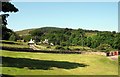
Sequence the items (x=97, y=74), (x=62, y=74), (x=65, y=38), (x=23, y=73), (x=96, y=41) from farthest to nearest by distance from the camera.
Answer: (x=65, y=38)
(x=96, y=41)
(x=97, y=74)
(x=62, y=74)
(x=23, y=73)

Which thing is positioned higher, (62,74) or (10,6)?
(10,6)

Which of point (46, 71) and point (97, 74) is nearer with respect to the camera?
point (46, 71)

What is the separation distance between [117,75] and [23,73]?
12020mm

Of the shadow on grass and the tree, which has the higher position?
the tree

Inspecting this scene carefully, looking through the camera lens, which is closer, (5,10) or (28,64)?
(5,10)

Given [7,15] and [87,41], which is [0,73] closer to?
[7,15]

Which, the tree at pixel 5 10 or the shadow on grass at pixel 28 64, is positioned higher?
the tree at pixel 5 10

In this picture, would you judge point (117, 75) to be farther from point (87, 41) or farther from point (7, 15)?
point (87, 41)

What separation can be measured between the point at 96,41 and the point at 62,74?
116 meters

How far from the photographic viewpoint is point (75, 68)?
1394 inches

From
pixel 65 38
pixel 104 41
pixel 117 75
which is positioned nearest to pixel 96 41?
pixel 104 41

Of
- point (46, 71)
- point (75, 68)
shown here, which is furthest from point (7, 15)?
point (75, 68)

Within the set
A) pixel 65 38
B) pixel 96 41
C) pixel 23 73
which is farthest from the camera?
pixel 65 38

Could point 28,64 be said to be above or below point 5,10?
below
